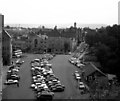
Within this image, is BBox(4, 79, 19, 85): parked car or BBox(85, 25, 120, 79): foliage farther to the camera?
BBox(85, 25, 120, 79): foliage

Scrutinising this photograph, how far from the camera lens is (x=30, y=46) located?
21656 mm

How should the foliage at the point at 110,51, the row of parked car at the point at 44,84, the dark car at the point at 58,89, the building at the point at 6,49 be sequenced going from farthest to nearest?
1. the building at the point at 6,49
2. the foliage at the point at 110,51
3. the dark car at the point at 58,89
4. the row of parked car at the point at 44,84

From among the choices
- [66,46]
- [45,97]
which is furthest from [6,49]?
[45,97]

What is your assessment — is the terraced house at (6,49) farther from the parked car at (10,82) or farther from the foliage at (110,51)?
the foliage at (110,51)

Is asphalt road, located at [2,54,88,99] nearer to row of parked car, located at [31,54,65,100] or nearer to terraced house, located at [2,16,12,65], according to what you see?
row of parked car, located at [31,54,65,100]

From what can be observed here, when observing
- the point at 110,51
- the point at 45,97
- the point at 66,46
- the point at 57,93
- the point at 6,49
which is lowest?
the point at 66,46

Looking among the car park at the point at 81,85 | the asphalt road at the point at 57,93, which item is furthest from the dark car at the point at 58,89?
the car park at the point at 81,85

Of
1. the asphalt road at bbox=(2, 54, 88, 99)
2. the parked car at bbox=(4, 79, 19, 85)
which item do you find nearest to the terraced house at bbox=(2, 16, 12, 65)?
the asphalt road at bbox=(2, 54, 88, 99)

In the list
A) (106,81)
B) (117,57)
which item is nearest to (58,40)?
(117,57)

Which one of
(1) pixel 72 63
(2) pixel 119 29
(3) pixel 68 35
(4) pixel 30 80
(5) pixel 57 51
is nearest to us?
(4) pixel 30 80

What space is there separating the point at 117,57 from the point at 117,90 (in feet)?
9.82

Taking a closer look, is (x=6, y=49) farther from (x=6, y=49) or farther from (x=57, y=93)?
(x=57, y=93)

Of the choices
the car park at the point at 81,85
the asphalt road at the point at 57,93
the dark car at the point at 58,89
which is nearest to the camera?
the asphalt road at the point at 57,93

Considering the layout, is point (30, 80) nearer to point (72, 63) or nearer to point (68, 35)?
point (72, 63)
